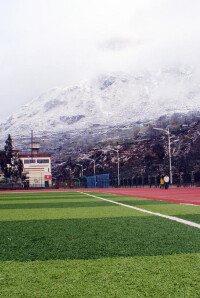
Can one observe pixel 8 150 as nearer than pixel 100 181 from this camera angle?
No

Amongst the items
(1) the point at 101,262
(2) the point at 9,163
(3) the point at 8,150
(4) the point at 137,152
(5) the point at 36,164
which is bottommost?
(1) the point at 101,262

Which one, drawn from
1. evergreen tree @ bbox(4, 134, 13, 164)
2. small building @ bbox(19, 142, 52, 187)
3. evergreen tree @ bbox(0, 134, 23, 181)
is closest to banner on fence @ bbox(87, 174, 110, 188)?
evergreen tree @ bbox(0, 134, 23, 181)

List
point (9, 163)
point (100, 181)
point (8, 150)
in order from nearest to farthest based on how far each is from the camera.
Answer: point (100, 181) → point (9, 163) → point (8, 150)

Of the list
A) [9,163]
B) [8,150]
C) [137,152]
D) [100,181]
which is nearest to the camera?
[100,181]

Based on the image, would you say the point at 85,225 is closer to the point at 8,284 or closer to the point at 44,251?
the point at 44,251

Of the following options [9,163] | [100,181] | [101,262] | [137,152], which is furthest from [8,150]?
[101,262]

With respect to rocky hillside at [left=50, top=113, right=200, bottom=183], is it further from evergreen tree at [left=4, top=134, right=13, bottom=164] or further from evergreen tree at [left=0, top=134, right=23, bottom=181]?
evergreen tree at [left=4, top=134, right=13, bottom=164]

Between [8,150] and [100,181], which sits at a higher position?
[8,150]

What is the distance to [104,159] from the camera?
139625mm

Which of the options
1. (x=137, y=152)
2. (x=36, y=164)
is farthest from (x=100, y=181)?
(x=137, y=152)

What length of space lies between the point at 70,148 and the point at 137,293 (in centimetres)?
18269

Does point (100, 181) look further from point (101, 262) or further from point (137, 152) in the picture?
point (137, 152)

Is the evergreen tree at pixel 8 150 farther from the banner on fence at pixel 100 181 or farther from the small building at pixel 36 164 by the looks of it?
the small building at pixel 36 164

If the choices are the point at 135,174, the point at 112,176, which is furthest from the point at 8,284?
the point at 112,176
